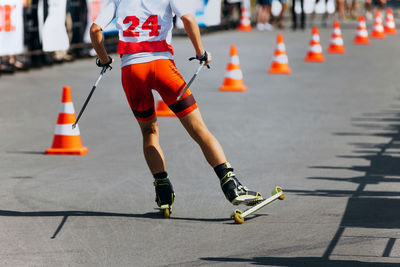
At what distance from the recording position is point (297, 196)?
7.45 m

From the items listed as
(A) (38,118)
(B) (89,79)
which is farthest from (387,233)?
(B) (89,79)

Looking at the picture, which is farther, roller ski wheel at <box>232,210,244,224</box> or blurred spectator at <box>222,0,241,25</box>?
blurred spectator at <box>222,0,241,25</box>

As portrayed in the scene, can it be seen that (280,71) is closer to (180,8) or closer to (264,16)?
(180,8)

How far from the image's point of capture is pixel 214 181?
26.7ft

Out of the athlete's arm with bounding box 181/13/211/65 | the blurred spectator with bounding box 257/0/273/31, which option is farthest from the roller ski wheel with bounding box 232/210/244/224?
the blurred spectator with bounding box 257/0/273/31

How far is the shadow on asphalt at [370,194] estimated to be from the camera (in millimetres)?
5543

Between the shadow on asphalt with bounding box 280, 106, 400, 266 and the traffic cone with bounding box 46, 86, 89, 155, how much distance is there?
246 cm

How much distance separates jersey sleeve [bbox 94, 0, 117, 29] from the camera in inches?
259

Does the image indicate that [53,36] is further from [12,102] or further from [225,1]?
[225,1]

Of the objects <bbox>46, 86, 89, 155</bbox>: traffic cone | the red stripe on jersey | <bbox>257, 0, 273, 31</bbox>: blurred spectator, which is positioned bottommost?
<bbox>257, 0, 273, 31</bbox>: blurred spectator

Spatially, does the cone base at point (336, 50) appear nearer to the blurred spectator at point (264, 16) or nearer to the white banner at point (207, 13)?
the white banner at point (207, 13)

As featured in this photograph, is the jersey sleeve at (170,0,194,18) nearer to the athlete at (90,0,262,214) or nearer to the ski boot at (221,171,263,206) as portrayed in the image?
the athlete at (90,0,262,214)

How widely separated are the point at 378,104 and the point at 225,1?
1973cm

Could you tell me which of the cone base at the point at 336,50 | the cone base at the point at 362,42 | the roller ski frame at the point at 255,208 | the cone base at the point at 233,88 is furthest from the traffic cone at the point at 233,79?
the cone base at the point at 362,42
